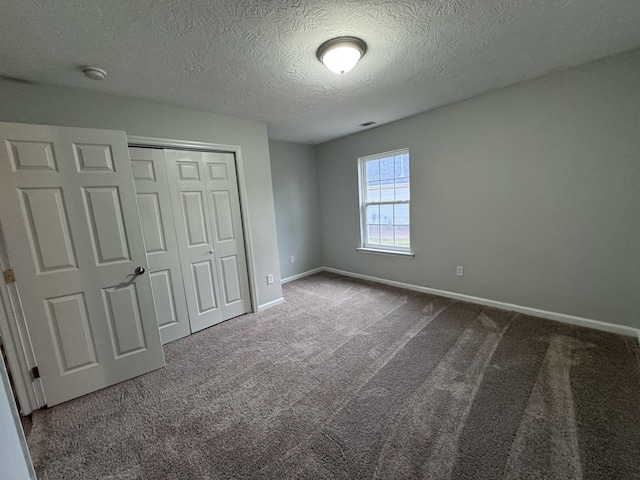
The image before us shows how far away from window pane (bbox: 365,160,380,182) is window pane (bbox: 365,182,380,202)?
0.26 ft

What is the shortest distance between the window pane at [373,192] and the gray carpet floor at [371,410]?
216cm

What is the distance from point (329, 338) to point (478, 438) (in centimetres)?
141

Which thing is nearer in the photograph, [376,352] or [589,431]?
[589,431]

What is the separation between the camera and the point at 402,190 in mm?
3758

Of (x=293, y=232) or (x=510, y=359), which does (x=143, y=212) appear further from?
(x=510, y=359)

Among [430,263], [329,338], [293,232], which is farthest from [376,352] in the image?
[293,232]

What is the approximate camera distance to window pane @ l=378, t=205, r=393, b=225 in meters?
3.97

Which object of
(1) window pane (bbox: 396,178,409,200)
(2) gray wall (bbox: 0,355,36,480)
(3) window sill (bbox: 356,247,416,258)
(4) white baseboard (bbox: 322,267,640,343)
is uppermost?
(1) window pane (bbox: 396,178,409,200)

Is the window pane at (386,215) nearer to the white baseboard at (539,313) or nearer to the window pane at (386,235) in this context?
the window pane at (386,235)

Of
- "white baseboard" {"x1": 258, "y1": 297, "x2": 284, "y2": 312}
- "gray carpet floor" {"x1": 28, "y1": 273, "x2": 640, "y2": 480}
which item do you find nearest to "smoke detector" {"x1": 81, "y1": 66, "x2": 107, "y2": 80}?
"gray carpet floor" {"x1": 28, "y1": 273, "x2": 640, "y2": 480}

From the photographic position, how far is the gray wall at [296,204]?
4395 mm

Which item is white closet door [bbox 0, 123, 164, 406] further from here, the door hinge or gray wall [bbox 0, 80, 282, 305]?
gray wall [bbox 0, 80, 282, 305]

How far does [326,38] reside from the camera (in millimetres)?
1694

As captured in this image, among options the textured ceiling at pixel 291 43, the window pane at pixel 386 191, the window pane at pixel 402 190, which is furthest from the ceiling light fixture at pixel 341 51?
the window pane at pixel 386 191
